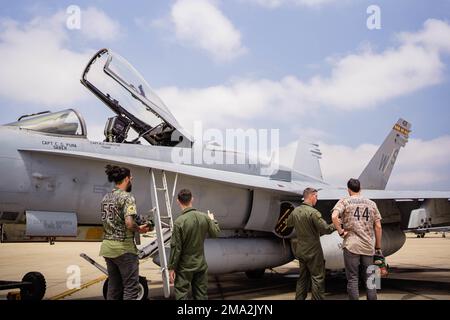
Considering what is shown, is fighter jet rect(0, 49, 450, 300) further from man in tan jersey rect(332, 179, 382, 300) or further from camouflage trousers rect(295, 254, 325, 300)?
man in tan jersey rect(332, 179, 382, 300)

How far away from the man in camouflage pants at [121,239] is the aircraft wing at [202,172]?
1.64 metres

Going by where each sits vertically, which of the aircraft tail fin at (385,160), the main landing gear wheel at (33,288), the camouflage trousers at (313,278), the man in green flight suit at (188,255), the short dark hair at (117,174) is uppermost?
the aircraft tail fin at (385,160)

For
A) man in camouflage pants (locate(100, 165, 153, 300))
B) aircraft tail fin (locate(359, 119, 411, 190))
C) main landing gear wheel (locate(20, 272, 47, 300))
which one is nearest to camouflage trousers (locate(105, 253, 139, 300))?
man in camouflage pants (locate(100, 165, 153, 300))

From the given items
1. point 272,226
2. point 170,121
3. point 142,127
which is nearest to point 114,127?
point 142,127

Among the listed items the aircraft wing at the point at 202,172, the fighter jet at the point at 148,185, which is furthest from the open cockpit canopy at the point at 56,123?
the aircraft wing at the point at 202,172

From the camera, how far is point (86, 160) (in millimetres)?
5969

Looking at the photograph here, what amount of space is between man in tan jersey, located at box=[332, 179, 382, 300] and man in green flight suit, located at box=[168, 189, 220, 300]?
5.23 ft

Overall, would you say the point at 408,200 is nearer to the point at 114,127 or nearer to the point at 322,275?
the point at 322,275

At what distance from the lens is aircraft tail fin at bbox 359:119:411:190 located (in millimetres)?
11879

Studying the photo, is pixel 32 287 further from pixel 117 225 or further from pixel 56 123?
pixel 117 225

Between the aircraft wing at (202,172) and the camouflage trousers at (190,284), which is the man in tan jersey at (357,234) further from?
the aircraft wing at (202,172)

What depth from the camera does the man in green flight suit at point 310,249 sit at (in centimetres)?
498

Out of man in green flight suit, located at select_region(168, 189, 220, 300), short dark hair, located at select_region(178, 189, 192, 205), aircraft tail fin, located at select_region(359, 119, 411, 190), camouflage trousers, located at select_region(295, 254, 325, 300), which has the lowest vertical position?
camouflage trousers, located at select_region(295, 254, 325, 300)

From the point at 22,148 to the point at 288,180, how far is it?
5139 millimetres
